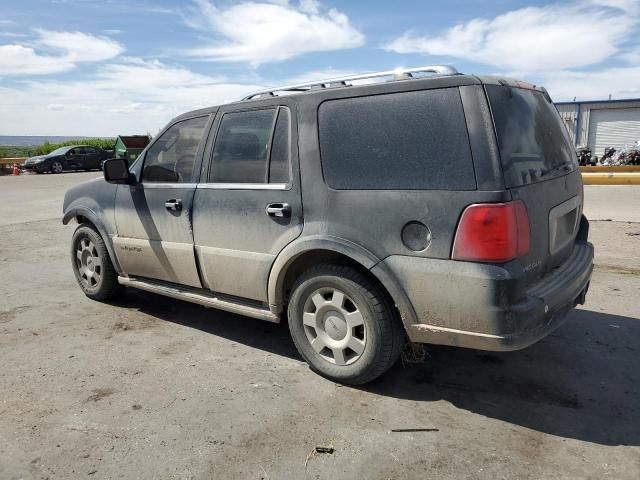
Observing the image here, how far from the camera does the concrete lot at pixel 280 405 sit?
270cm

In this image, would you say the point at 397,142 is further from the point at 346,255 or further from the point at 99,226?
the point at 99,226

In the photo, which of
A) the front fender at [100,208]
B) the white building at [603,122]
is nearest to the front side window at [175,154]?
the front fender at [100,208]

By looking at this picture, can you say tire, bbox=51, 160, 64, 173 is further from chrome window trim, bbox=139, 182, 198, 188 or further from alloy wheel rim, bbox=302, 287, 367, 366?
alloy wheel rim, bbox=302, 287, 367, 366

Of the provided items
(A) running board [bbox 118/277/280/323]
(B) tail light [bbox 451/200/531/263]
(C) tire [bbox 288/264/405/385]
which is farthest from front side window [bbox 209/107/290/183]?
(B) tail light [bbox 451/200/531/263]

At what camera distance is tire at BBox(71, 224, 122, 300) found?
5.16 metres

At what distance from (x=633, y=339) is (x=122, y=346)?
4142mm

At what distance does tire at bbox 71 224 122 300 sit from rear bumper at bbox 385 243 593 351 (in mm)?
3273

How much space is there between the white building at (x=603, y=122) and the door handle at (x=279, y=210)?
2912 centimetres

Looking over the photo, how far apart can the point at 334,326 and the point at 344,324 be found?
0.29 feet

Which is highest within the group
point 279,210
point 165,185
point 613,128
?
point 613,128

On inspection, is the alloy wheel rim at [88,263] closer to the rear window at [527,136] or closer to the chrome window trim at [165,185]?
the chrome window trim at [165,185]

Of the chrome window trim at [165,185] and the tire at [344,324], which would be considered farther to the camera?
the chrome window trim at [165,185]

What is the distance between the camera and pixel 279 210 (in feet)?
11.7

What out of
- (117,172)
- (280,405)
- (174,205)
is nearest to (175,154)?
(174,205)
